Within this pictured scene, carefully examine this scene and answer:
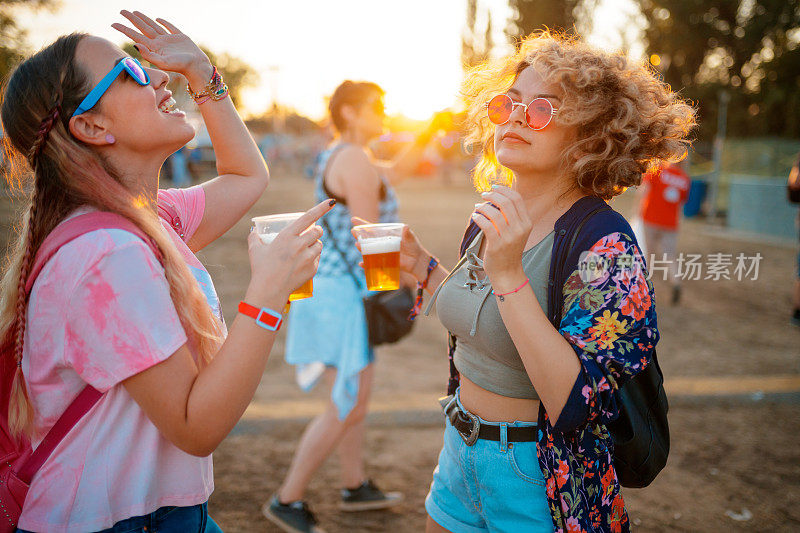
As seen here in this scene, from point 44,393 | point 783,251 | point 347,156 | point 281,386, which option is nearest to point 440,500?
point 44,393

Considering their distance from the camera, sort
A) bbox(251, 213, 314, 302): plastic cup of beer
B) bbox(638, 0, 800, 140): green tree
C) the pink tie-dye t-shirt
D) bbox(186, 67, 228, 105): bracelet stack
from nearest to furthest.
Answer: the pink tie-dye t-shirt < bbox(251, 213, 314, 302): plastic cup of beer < bbox(186, 67, 228, 105): bracelet stack < bbox(638, 0, 800, 140): green tree

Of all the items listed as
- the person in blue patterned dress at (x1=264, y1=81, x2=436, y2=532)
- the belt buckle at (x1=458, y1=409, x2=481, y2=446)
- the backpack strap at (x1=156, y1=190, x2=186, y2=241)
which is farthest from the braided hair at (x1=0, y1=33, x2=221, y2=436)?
the person in blue patterned dress at (x1=264, y1=81, x2=436, y2=532)

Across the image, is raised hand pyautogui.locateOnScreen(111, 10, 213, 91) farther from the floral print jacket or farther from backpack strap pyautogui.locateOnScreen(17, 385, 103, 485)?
the floral print jacket

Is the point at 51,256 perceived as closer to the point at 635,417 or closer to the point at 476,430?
the point at 476,430

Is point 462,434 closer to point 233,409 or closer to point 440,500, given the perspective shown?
point 440,500

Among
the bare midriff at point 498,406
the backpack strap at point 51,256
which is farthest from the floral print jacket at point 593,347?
the backpack strap at point 51,256

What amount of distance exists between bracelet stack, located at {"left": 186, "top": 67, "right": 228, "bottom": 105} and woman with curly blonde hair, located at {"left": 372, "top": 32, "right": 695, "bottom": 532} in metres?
0.94

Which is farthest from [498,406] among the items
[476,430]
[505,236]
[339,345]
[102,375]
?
[339,345]

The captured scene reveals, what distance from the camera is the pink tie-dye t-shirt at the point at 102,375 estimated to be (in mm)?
1324

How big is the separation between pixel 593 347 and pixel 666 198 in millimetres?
7458

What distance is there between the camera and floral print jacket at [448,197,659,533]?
1.62 metres

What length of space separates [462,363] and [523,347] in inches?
20.7

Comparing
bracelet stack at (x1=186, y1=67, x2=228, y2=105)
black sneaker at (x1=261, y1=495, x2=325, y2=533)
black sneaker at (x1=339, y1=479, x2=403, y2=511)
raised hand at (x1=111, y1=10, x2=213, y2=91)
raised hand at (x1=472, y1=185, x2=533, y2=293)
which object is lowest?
black sneaker at (x1=339, y1=479, x2=403, y2=511)

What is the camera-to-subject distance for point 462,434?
2025mm
